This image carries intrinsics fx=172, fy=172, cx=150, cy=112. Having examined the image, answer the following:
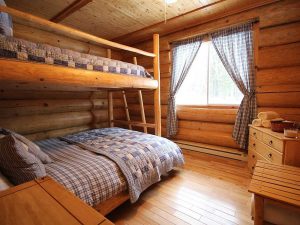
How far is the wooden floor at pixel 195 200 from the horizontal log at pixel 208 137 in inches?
18.5

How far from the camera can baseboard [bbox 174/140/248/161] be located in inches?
111

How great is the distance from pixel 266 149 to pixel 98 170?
1.86m

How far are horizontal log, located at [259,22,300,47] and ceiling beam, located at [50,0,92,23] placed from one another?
2.52m

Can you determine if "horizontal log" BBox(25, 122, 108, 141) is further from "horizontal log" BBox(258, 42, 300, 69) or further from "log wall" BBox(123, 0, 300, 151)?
"horizontal log" BBox(258, 42, 300, 69)

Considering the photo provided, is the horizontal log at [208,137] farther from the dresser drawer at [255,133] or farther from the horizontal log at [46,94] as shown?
the horizontal log at [46,94]

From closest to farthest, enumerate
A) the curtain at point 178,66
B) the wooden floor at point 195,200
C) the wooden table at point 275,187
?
1. the wooden table at point 275,187
2. the wooden floor at point 195,200
3. the curtain at point 178,66

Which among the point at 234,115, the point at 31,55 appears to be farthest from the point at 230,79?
the point at 31,55

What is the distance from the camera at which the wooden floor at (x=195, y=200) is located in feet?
5.14

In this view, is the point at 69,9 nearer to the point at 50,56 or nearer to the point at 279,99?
the point at 50,56

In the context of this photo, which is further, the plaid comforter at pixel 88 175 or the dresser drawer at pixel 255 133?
the dresser drawer at pixel 255 133

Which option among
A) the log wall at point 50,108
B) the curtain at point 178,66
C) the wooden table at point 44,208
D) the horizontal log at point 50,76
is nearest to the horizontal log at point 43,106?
the log wall at point 50,108

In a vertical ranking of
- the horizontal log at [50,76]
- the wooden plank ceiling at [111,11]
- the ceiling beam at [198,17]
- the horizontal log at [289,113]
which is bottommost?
the horizontal log at [289,113]

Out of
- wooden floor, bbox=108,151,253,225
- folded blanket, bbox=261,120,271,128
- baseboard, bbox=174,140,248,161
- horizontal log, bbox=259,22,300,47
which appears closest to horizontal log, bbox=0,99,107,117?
baseboard, bbox=174,140,248,161

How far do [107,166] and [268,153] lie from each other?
5.79 feet
